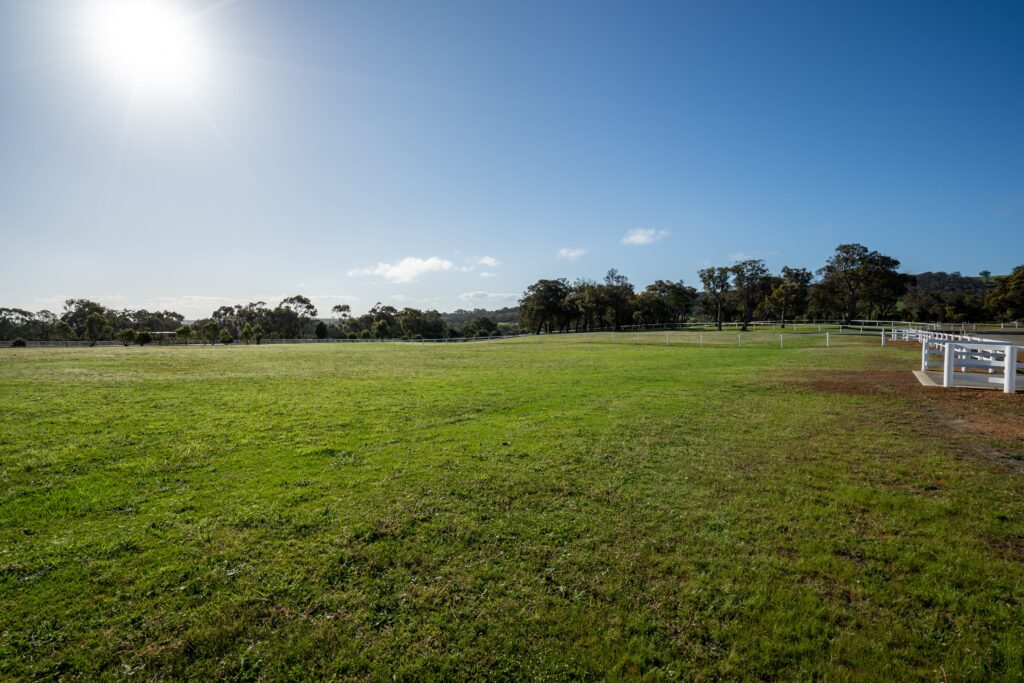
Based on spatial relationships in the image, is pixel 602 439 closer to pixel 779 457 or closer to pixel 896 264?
pixel 779 457

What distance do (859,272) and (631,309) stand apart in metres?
49.0

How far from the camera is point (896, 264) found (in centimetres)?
8438

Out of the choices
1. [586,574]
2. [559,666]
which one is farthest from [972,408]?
[559,666]

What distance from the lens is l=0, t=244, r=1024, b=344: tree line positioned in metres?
85.9

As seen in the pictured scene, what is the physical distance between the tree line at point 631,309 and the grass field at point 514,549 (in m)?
91.9

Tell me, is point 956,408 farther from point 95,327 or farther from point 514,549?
point 95,327

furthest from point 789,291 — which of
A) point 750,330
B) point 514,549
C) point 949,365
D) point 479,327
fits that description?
point 514,549

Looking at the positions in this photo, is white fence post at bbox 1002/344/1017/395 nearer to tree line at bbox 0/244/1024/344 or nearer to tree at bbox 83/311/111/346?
tree line at bbox 0/244/1024/344

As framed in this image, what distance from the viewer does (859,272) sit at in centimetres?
8369

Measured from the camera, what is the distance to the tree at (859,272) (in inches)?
3275

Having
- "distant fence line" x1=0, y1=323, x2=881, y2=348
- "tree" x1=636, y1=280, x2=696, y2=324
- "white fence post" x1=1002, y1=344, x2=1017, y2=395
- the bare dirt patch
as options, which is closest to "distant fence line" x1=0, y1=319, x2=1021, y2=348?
"distant fence line" x1=0, y1=323, x2=881, y2=348

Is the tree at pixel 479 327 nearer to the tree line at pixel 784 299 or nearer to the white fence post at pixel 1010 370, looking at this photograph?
the tree line at pixel 784 299

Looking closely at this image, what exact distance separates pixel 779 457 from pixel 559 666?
265 inches

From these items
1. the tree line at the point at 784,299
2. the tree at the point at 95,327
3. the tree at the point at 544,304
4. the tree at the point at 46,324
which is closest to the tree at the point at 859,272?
the tree line at the point at 784,299
